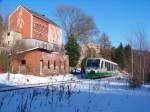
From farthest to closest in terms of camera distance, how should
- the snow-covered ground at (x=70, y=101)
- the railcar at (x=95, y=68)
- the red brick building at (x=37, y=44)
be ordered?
the red brick building at (x=37, y=44)
the railcar at (x=95, y=68)
the snow-covered ground at (x=70, y=101)

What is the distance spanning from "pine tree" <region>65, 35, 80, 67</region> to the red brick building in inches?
99.4

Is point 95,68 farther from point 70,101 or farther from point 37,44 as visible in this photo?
point 37,44

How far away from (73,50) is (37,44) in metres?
7.90

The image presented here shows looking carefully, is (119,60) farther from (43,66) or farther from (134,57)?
(134,57)

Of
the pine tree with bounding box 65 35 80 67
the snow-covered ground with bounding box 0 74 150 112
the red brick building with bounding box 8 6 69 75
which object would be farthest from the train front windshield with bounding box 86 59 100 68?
the pine tree with bounding box 65 35 80 67

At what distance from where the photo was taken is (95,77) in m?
43.8

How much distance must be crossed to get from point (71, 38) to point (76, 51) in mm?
3176

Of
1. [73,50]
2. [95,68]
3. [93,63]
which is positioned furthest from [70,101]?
[73,50]

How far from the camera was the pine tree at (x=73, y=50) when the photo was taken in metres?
70.3

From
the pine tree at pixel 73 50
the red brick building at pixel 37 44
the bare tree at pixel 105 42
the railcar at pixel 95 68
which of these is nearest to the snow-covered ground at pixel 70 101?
the railcar at pixel 95 68

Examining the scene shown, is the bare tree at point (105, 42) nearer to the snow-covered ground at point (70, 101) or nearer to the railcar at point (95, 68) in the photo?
the railcar at point (95, 68)

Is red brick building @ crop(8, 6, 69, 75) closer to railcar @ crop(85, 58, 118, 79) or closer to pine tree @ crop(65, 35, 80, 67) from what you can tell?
pine tree @ crop(65, 35, 80, 67)

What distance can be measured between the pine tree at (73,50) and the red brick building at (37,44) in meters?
2.52

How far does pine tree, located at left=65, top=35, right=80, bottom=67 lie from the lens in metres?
70.3
